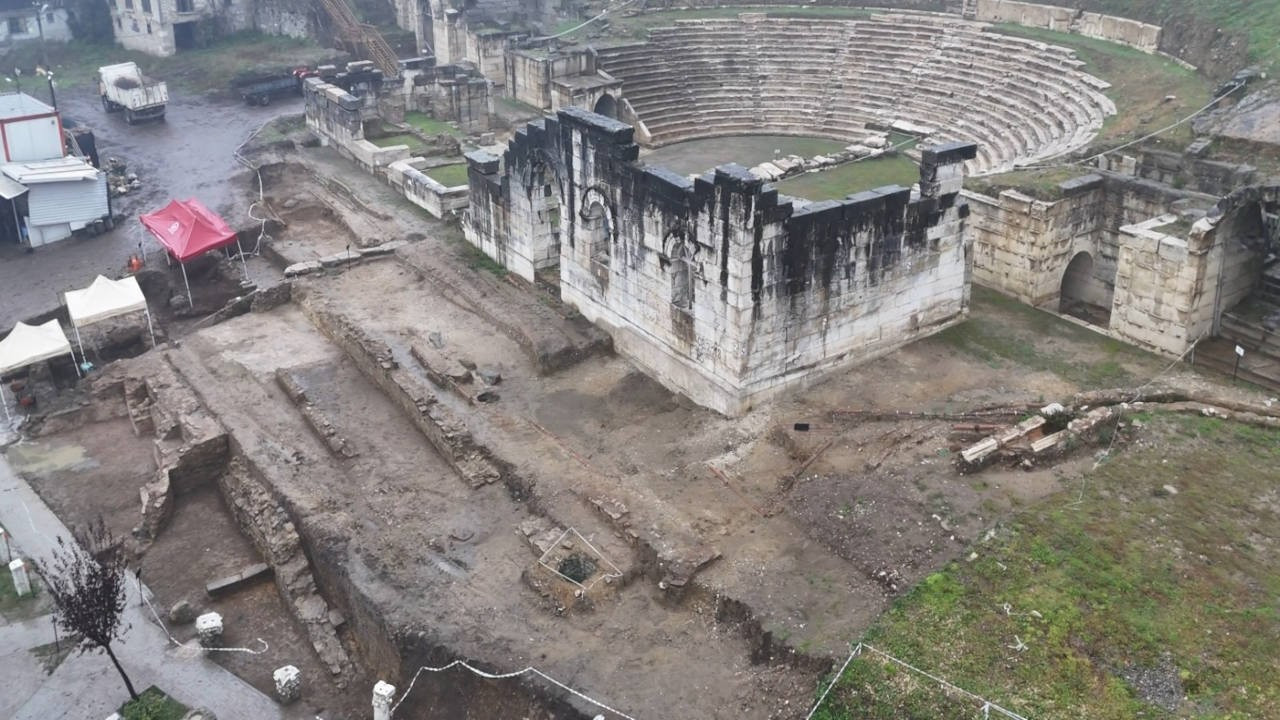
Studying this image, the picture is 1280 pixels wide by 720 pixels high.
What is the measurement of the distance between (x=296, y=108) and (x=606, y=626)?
121 feet

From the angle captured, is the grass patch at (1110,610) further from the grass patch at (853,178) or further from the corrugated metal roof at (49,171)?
the corrugated metal roof at (49,171)

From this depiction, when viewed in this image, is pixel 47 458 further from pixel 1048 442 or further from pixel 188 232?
pixel 1048 442

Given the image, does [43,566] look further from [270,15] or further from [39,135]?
[270,15]

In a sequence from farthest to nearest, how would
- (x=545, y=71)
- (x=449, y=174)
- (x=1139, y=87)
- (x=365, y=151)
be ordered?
(x=545, y=71) → (x=365, y=151) → (x=449, y=174) → (x=1139, y=87)

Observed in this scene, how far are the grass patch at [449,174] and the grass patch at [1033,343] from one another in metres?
16.4

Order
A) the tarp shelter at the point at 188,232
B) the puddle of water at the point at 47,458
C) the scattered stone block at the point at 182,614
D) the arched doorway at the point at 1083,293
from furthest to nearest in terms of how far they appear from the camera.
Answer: the tarp shelter at the point at 188,232 < the arched doorway at the point at 1083,293 < the puddle of water at the point at 47,458 < the scattered stone block at the point at 182,614

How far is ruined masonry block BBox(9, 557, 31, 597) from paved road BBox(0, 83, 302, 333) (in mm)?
11766

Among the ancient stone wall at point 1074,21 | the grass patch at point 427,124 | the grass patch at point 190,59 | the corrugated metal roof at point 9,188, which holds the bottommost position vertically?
the corrugated metal roof at point 9,188

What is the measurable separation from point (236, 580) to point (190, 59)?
40.9m

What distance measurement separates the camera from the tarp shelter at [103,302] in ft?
82.9

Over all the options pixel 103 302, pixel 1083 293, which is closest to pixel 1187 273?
pixel 1083 293

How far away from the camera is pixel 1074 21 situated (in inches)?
1492

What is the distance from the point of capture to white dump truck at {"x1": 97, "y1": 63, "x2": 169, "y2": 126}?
43.5 meters

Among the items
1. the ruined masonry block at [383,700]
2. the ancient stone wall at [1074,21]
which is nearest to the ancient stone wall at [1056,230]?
the ancient stone wall at [1074,21]
